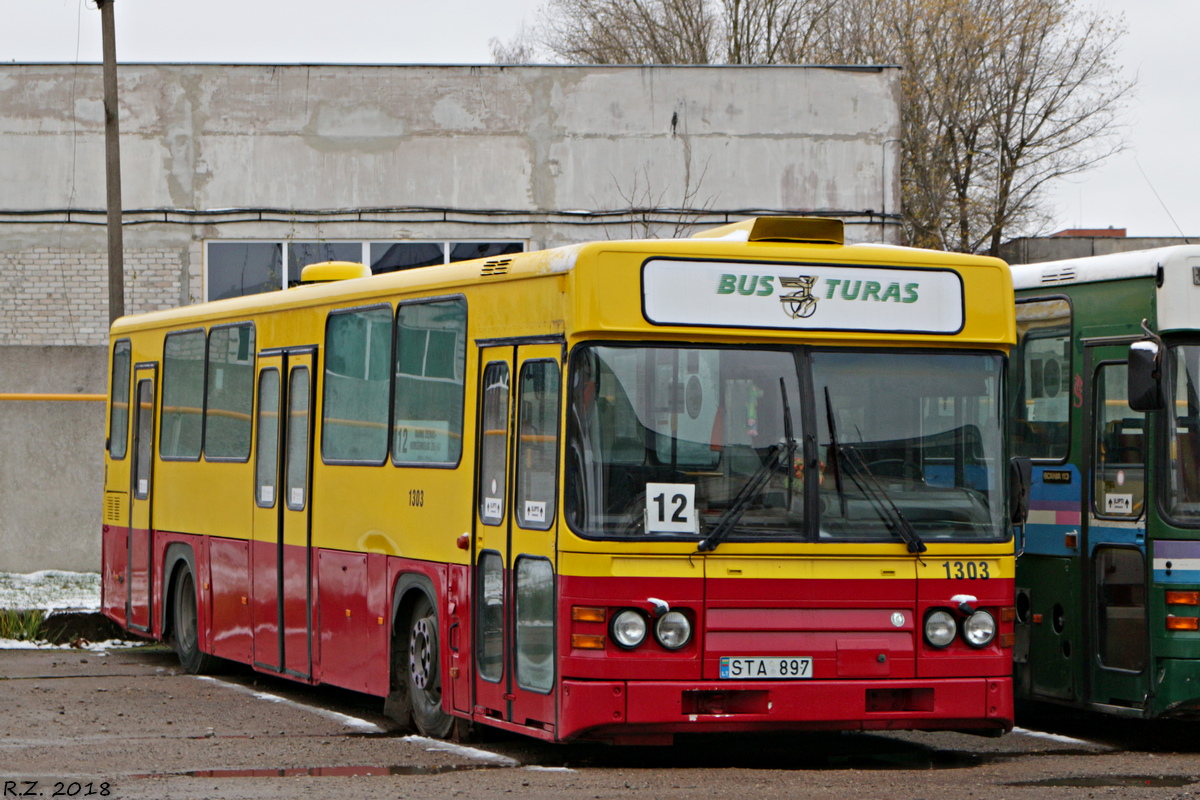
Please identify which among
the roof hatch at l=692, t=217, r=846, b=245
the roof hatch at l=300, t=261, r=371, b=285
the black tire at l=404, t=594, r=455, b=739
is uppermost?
the roof hatch at l=300, t=261, r=371, b=285

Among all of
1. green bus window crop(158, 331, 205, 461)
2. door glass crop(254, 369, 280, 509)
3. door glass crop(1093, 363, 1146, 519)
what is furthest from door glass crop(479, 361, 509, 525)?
green bus window crop(158, 331, 205, 461)

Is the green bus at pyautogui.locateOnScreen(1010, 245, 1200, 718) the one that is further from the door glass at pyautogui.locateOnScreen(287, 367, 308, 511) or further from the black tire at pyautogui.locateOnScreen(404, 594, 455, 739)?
the door glass at pyautogui.locateOnScreen(287, 367, 308, 511)

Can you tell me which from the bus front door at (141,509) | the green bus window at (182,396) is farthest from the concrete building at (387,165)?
the green bus window at (182,396)

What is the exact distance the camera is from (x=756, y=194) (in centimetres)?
2773

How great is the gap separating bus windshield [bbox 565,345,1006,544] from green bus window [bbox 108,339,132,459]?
894cm

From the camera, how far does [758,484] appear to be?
30.0 feet

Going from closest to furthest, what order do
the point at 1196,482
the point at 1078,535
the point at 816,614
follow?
1. the point at 816,614
2. the point at 1196,482
3. the point at 1078,535

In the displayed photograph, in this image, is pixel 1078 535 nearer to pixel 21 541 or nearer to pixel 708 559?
pixel 708 559

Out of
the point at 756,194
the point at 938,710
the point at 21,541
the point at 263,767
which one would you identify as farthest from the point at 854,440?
the point at 756,194

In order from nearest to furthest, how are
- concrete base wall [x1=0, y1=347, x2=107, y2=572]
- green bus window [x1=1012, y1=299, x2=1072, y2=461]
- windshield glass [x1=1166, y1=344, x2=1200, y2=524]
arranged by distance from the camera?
1. windshield glass [x1=1166, y1=344, x2=1200, y2=524]
2. green bus window [x1=1012, y1=299, x2=1072, y2=461]
3. concrete base wall [x1=0, y1=347, x2=107, y2=572]

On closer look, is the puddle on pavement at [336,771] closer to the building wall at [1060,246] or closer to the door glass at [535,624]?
the door glass at [535,624]

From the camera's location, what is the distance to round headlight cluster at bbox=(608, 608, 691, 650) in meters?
9.03

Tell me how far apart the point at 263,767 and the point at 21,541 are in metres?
12.6

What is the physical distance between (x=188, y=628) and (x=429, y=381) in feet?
18.4
